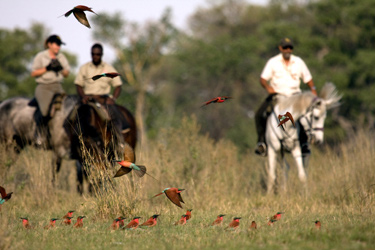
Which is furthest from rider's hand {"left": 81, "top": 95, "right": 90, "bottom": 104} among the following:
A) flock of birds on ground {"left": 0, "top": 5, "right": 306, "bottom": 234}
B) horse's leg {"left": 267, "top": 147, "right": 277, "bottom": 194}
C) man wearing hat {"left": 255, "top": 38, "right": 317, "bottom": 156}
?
horse's leg {"left": 267, "top": 147, "right": 277, "bottom": 194}

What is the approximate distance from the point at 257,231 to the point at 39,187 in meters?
4.52

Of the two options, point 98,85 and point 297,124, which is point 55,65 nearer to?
point 98,85

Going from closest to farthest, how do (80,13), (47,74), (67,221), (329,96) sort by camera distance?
1. (80,13)
2. (67,221)
3. (329,96)
4. (47,74)

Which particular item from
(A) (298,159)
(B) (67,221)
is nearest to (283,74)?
(A) (298,159)

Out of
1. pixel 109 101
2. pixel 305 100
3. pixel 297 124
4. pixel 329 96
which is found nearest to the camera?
pixel 305 100

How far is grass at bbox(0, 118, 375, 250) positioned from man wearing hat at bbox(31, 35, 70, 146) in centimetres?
86

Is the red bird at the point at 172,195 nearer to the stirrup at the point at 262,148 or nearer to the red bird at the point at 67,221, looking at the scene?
the red bird at the point at 67,221

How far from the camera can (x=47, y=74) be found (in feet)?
37.6

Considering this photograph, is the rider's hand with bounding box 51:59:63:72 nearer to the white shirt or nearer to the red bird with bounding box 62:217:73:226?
the white shirt

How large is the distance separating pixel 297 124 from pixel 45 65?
15.3ft

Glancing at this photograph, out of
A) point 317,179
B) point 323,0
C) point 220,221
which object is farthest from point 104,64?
point 323,0

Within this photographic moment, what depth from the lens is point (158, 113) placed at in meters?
38.5

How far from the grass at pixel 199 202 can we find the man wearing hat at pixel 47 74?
858 millimetres

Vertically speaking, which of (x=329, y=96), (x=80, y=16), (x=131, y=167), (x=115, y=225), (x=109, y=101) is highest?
(x=80, y=16)
